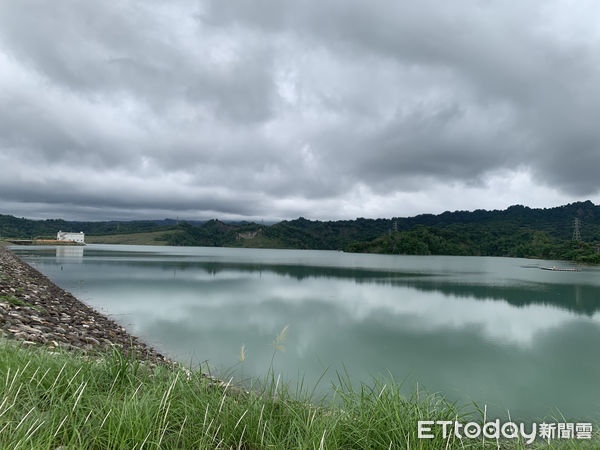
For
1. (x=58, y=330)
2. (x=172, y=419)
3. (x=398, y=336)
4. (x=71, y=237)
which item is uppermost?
(x=172, y=419)

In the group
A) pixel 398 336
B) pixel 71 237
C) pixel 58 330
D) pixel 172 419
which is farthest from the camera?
pixel 71 237

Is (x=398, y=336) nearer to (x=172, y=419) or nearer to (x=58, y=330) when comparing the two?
(x=58, y=330)

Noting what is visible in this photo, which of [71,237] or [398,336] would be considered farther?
[71,237]

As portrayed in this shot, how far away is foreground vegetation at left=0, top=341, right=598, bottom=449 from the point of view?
12.3 ft

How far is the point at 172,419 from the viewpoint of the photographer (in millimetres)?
4391

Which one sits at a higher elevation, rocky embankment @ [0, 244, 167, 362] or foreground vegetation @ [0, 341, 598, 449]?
foreground vegetation @ [0, 341, 598, 449]

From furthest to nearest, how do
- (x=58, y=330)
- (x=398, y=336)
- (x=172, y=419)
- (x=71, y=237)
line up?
(x=71, y=237)
(x=398, y=336)
(x=58, y=330)
(x=172, y=419)

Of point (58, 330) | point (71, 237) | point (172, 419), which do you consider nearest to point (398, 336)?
point (58, 330)

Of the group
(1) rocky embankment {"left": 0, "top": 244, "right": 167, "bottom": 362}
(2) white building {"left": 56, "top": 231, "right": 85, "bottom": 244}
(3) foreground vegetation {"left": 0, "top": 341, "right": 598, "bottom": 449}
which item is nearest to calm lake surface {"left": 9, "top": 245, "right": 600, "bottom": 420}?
(3) foreground vegetation {"left": 0, "top": 341, "right": 598, "bottom": 449}

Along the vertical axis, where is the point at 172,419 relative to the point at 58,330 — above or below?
above

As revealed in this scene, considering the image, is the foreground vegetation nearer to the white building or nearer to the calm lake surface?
the calm lake surface

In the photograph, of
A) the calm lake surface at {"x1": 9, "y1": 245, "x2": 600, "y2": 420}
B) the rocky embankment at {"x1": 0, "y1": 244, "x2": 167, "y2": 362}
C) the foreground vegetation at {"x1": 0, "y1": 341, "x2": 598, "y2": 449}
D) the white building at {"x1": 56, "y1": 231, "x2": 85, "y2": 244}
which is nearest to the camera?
the foreground vegetation at {"x1": 0, "y1": 341, "x2": 598, "y2": 449}

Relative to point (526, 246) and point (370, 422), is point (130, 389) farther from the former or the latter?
point (526, 246)

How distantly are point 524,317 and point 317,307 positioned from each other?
51.0ft
